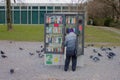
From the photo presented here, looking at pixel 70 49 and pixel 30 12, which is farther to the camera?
pixel 30 12

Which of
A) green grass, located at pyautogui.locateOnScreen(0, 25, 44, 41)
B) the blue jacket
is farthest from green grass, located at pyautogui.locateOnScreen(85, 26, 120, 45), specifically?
the blue jacket

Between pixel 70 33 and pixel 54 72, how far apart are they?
1.52 metres

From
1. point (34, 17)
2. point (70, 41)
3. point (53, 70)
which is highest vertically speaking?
point (70, 41)

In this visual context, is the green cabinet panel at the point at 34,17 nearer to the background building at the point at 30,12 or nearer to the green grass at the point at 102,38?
the background building at the point at 30,12

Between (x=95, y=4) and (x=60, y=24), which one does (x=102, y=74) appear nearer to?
(x=60, y=24)

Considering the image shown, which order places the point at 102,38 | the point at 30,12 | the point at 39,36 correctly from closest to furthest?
the point at 102,38
the point at 39,36
the point at 30,12

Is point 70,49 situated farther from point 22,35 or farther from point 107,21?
point 107,21

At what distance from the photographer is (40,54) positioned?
16547 mm

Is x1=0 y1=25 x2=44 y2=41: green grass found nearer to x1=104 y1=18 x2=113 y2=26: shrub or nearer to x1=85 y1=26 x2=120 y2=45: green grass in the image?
x1=85 y1=26 x2=120 y2=45: green grass

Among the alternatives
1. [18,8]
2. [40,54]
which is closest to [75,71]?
[40,54]

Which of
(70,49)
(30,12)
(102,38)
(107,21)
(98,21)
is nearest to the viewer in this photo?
(70,49)

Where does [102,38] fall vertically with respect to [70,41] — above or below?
below

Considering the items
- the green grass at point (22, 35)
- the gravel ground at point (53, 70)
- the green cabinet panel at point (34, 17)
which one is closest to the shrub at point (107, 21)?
the green cabinet panel at point (34, 17)

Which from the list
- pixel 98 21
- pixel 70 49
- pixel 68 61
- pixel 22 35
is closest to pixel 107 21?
pixel 98 21
